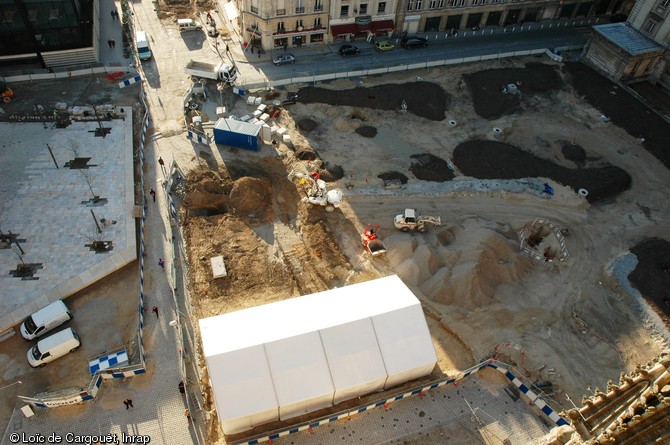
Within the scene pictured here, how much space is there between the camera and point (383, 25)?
6381 centimetres

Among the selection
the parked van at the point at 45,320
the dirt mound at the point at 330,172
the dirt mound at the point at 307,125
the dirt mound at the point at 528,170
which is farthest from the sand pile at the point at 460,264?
the parked van at the point at 45,320

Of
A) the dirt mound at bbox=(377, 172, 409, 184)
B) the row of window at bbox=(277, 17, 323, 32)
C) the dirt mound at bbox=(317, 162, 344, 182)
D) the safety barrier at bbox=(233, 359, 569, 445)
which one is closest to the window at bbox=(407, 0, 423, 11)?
the row of window at bbox=(277, 17, 323, 32)

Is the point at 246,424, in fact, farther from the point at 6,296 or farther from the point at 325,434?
the point at 6,296

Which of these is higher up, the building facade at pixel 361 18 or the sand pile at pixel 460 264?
the building facade at pixel 361 18

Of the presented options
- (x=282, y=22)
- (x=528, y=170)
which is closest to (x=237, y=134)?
(x=282, y=22)

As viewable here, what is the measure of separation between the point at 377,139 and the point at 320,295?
22113 millimetres

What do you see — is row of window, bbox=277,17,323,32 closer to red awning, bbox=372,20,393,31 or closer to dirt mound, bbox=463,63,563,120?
red awning, bbox=372,20,393,31

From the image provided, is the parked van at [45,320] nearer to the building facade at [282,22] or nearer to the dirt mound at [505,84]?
the building facade at [282,22]

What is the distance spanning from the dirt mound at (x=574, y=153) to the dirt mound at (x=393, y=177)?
59.9 feet

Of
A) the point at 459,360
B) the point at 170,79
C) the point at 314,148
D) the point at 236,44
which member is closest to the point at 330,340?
the point at 459,360

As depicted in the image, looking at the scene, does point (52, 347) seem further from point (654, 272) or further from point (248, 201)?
point (654, 272)

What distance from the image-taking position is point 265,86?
54562 mm

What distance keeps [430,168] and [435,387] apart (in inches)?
873

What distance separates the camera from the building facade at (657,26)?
190 ft
